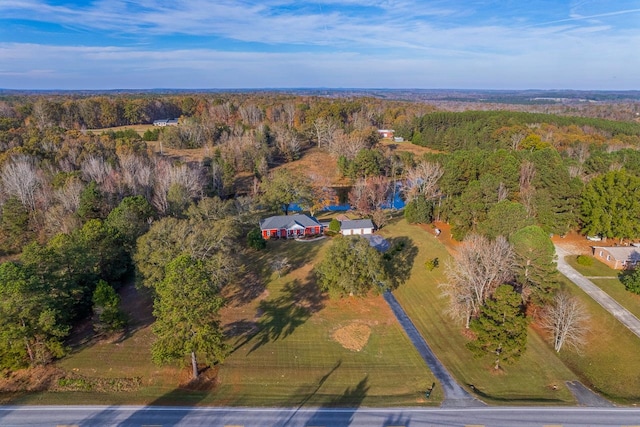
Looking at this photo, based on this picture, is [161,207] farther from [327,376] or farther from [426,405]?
[426,405]

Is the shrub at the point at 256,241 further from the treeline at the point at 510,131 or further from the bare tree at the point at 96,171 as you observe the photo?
the treeline at the point at 510,131

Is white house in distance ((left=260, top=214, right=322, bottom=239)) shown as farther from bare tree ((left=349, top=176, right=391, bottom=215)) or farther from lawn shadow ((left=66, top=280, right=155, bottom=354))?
lawn shadow ((left=66, top=280, right=155, bottom=354))

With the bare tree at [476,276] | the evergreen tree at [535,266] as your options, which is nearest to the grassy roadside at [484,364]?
the bare tree at [476,276]

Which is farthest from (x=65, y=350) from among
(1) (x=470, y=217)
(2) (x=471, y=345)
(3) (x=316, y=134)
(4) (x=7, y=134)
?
(3) (x=316, y=134)

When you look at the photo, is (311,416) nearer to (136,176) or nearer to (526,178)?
(526,178)

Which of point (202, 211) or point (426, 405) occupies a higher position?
point (202, 211)

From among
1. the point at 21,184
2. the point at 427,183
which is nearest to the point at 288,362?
the point at 427,183

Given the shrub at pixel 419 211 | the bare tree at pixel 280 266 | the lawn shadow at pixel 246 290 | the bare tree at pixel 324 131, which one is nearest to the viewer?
the lawn shadow at pixel 246 290
